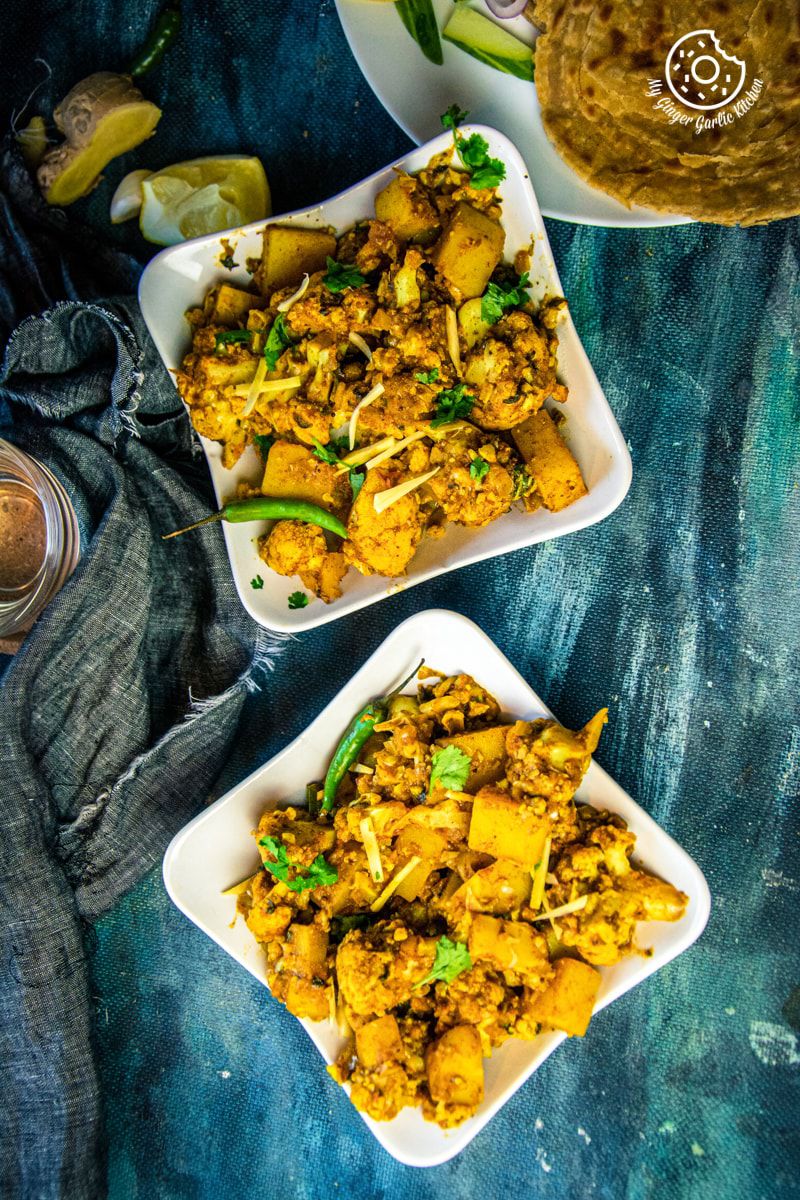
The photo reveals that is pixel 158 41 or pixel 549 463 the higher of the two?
pixel 158 41

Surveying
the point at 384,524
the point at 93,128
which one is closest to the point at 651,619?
the point at 384,524

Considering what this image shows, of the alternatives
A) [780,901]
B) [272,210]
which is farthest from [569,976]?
[272,210]

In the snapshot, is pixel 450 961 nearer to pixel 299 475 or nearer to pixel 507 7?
pixel 299 475

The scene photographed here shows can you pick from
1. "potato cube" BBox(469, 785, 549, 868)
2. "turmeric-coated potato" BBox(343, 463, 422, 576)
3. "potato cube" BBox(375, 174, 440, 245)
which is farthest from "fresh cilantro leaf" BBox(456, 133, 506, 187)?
"potato cube" BBox(469, 785, 549, 868)

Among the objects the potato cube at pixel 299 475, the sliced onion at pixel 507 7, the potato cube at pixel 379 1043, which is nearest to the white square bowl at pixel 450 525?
the potato cube at pixel 299 475

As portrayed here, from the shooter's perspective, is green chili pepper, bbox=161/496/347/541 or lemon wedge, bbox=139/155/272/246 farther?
lemon wedge, bbox=139/155/272/246

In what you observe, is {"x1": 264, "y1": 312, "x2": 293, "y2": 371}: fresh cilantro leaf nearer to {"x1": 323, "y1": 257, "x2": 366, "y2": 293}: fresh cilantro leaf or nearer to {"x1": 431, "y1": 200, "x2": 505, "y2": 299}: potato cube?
{"x1": 323, "y1": 257, "x2": 366, "y2": 293}: fresh cilantro leaf
